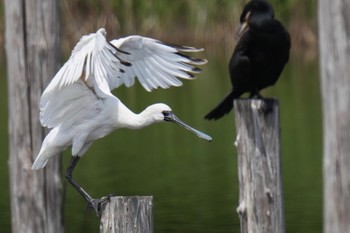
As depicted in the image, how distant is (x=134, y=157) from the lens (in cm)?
1275

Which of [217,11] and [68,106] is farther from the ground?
[217,11]

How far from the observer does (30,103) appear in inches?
255

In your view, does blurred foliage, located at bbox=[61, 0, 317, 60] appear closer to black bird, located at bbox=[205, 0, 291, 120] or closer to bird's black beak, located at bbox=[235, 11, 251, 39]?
bird's black beak, located at bbox=[235, 11, 251, 39]

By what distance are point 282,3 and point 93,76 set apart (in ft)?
39.4

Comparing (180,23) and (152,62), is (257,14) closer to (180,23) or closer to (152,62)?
(152,62)

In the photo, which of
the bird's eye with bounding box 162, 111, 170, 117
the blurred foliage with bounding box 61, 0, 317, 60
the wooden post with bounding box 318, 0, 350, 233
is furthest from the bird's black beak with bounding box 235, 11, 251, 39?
the blurred foliage with bounding box 61, 0, 317, 60

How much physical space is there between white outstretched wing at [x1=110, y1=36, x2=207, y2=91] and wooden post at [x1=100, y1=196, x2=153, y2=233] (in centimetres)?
139


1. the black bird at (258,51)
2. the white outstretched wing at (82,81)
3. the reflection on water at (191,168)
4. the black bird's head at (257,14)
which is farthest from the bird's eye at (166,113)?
the reflection on water at (191,168)

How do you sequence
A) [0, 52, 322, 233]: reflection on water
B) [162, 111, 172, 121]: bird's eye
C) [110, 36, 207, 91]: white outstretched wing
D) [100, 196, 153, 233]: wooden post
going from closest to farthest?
[100, 196, 153, 233]: wooden post, [162, 111, 172, 121]: bird's eye, [110, 36, 207, 91]: white outstretched wing, [0, 52, 322, 233]: reflection on water

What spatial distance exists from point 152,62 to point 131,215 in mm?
1637

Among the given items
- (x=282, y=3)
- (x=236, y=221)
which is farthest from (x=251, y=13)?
(x=282, y=3)

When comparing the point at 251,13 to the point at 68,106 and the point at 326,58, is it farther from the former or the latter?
the point at 326,58

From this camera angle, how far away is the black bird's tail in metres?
8.15

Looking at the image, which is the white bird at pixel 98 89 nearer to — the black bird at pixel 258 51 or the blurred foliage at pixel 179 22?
the black bird at pixel 258 51
